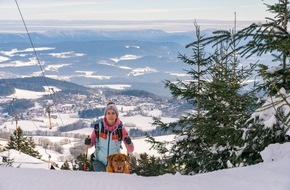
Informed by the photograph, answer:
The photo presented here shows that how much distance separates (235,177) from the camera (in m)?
4.09

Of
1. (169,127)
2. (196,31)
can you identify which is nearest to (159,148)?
(169,127)

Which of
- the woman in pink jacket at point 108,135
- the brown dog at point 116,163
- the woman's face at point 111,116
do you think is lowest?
the brown dog at point 116,163

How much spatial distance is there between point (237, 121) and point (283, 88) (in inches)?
52.1

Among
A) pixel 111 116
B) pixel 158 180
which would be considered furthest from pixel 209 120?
pixel 158 180

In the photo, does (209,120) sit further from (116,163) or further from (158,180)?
(158,180)

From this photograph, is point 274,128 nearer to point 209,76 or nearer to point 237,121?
point 237,121

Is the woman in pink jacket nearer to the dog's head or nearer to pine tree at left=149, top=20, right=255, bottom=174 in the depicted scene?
the dog's head

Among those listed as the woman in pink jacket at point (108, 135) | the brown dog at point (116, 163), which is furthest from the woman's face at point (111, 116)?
the brown dog at point (116, 163)

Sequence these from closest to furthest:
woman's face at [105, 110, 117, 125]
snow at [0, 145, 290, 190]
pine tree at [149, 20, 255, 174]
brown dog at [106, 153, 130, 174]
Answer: snow at [0, 145, 290, 190] → brown dog at [106, 153, 130, 174] → woman's face at [105, 110, 117, 125] → pine tree at [149, 20, 255, 174]

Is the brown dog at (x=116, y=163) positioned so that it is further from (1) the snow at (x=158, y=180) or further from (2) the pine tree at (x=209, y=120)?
(1) the snow at (x=158, y=180)

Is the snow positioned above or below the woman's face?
below

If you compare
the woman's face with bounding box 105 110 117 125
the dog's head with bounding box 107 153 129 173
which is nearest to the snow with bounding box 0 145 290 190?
the dog's head with bounding box 107 153 129 173

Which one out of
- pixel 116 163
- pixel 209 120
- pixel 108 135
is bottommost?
pixel 116 163

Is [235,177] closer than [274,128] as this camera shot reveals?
Yes
